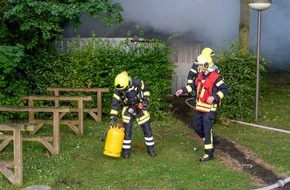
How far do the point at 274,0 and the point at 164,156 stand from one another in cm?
986

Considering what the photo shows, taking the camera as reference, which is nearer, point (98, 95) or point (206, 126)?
point (206, 126)

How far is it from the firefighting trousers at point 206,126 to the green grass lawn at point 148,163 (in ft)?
0.77

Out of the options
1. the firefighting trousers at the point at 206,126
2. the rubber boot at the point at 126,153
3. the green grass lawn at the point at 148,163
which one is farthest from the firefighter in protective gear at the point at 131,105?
the firefighting trousers at the point at 206,126

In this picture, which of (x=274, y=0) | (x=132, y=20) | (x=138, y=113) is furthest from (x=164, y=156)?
(x=274, y=0)

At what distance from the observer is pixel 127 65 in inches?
426

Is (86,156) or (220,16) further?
(220,16)

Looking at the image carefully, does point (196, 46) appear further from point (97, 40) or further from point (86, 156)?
point (86, 156)

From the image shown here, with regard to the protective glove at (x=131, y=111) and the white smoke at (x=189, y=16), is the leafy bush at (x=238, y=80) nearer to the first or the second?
the white smoke at (x=189, y=16)

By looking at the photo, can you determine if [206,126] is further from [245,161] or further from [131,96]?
[131,96]

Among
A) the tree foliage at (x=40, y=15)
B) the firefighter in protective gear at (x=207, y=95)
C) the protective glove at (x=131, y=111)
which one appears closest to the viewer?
the firefighter in protective gear at (x=207, y=95)

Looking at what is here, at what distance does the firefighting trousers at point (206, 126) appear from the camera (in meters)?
7.48

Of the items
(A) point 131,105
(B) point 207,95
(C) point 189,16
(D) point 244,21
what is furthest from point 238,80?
(C) point 189,16

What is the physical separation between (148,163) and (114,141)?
26.0 inches

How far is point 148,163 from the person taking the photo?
24.3 feet
